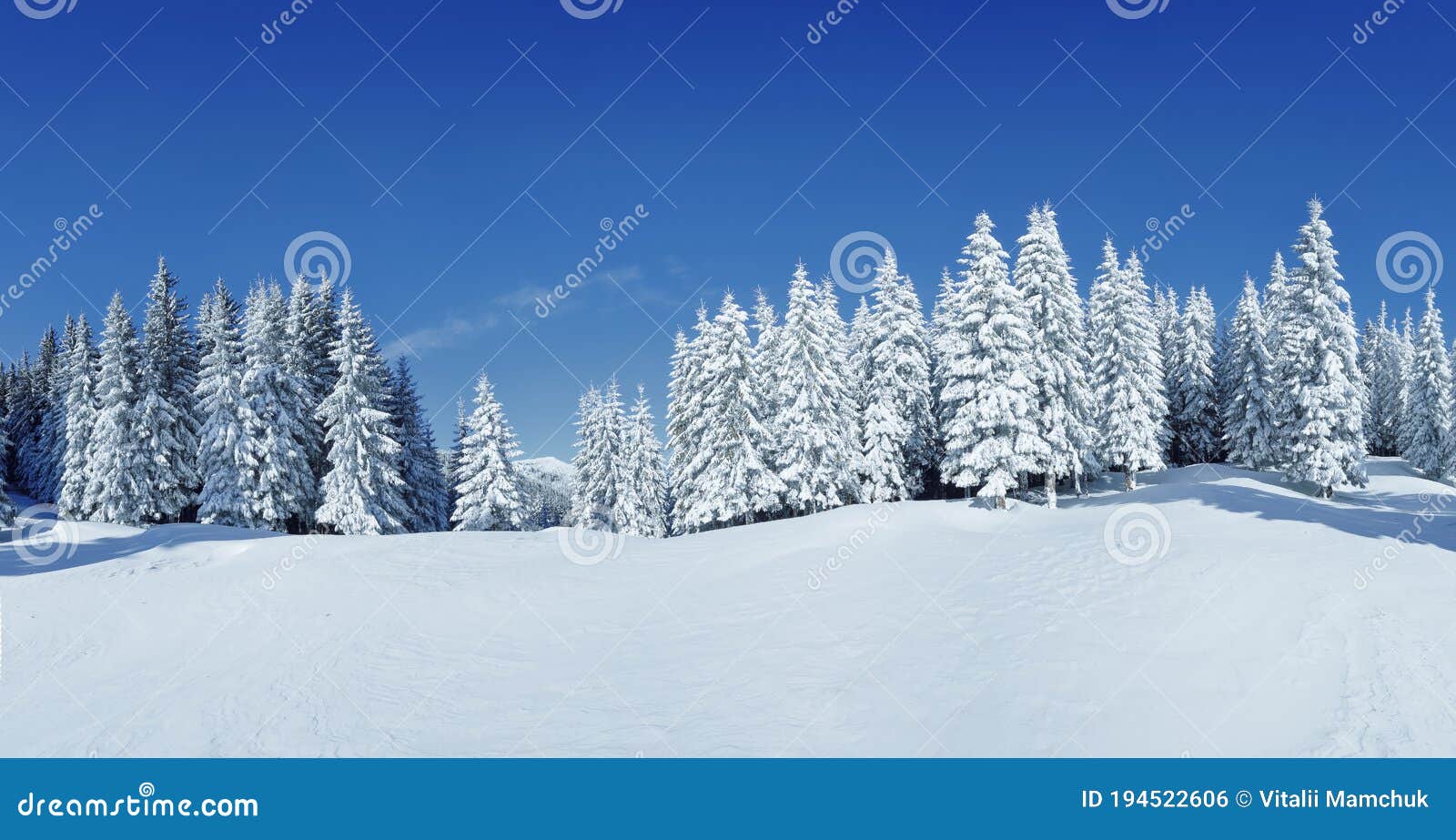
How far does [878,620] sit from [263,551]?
60.9 feet

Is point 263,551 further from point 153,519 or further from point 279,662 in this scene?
point 153,519

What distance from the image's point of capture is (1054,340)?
3553cm

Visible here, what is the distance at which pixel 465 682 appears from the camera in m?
14.8

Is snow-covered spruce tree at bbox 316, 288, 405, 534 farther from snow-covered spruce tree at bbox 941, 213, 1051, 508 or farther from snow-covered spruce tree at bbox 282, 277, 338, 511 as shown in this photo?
snow-covered spruce tree at bbox 941, 213, 1051, 508

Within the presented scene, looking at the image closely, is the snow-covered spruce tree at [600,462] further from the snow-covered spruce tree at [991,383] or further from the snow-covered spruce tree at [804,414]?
the snow-covered spruce tree at [991,383]

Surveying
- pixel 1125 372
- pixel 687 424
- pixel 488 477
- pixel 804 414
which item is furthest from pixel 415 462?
pixel 1125 372

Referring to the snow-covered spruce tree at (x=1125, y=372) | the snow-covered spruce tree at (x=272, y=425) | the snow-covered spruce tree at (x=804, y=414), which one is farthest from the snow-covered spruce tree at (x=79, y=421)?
the snow-covered spruce tree at (x=1125, y=372)

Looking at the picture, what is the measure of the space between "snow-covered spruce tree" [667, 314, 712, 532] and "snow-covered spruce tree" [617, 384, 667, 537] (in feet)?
15.7

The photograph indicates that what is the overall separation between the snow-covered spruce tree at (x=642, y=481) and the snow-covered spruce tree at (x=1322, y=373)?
35.4 m

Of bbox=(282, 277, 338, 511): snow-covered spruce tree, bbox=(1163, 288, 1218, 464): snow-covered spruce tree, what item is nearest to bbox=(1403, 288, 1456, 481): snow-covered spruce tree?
bbox=(1163, 288, 1218, 464): snow-covered spruce tree

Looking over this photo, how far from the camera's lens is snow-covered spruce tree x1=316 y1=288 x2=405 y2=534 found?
34969 millimetres

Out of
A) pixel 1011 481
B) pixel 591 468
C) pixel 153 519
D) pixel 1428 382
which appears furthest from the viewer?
pixel 1428 382

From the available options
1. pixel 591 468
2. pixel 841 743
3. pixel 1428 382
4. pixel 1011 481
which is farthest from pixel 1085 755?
pixel 1428 382

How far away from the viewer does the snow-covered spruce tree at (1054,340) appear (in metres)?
33.8
